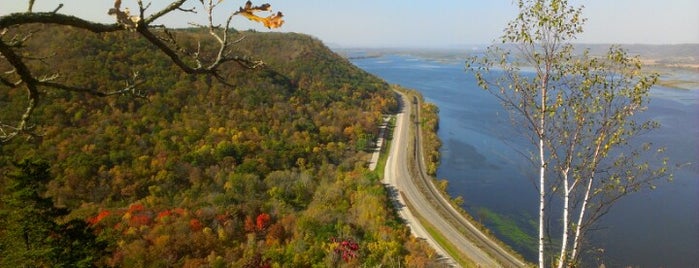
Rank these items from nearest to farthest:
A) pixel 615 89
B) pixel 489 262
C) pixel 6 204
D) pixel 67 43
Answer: pixel 615 89, pixel 6 204, pixel 489 262, pixel 67 43

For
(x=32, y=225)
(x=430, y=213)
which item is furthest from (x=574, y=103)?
(x=430, y=213)

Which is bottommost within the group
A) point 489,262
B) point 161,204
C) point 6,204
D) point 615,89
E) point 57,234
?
point 489,262

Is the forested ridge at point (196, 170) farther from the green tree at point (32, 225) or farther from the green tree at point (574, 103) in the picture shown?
the green tree at point (574, 103)

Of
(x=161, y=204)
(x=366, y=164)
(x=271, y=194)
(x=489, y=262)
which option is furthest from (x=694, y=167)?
(x=161, y=204)

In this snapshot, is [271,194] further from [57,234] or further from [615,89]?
[615,89]

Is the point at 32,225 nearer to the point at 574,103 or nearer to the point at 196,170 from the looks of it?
the point at 574,103

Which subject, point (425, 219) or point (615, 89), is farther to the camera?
point (425, 219)
